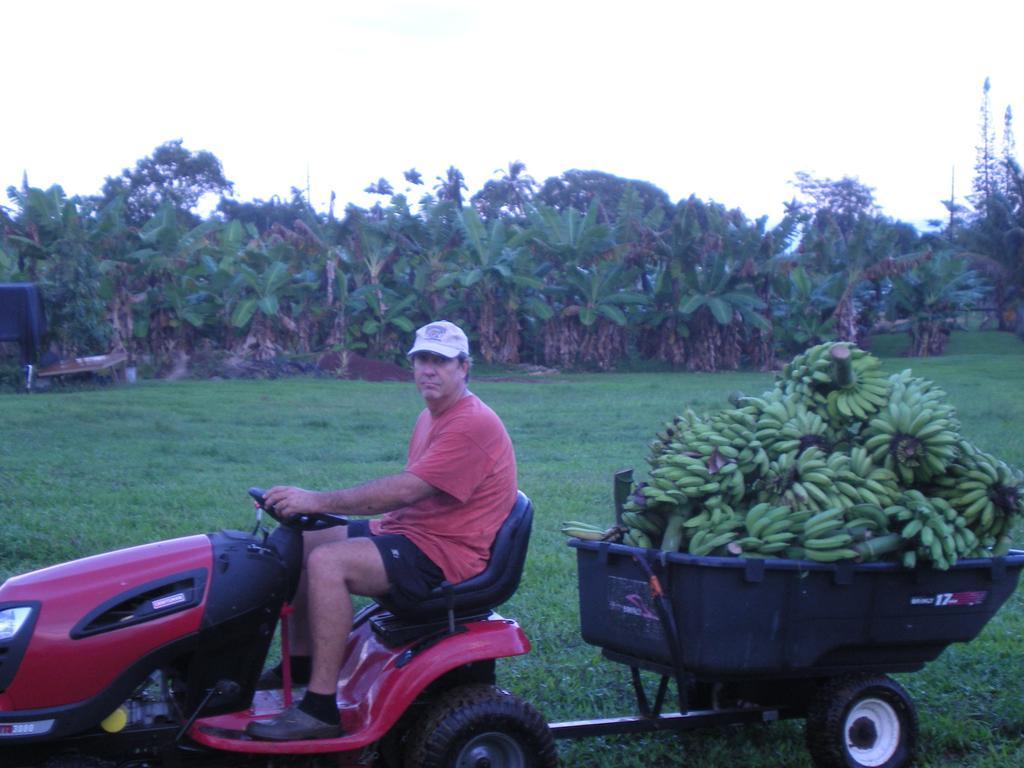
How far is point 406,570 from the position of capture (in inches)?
144

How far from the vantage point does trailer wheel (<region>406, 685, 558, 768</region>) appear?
140 inches

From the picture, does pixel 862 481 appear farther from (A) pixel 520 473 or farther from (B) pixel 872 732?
(A) pixel 520 473

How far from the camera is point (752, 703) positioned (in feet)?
13.7

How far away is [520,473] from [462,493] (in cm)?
691

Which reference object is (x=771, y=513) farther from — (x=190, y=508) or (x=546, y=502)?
(x=190, y=508)

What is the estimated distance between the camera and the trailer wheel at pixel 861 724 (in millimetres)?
3953

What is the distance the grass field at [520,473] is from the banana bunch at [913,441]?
3.85 ft

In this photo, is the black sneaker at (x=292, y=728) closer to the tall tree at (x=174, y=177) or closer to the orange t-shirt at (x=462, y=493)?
the orange t-shirt at (x=462, y=493)

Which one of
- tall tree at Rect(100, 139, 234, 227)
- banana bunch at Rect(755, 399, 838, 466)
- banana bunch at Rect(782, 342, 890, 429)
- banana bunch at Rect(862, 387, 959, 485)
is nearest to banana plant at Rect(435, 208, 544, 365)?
tall tree at Rect(100, 139, 234, 227)

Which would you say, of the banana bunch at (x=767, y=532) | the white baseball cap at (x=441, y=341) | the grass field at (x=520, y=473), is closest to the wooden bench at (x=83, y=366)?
the grass field at (x=520, y=473)

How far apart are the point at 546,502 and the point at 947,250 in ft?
83.9

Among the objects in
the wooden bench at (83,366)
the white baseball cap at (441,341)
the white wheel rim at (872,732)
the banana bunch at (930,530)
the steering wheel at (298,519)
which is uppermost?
the white baseball cap at (441,341)

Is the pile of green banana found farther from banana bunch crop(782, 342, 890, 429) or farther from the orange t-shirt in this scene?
the orange t-shirt

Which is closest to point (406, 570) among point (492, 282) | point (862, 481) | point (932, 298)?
point (862, 481)
